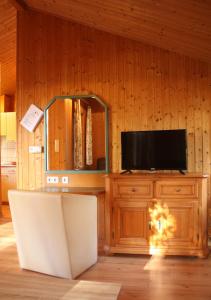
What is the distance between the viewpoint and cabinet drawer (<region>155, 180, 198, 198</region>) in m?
3.31

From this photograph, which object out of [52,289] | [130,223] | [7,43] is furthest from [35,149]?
[52,289]

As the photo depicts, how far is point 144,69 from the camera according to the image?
13.1ft

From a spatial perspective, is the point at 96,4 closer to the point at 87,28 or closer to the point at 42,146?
the point at 87,28

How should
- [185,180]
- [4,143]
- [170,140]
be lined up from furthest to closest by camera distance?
[4,143], [170,140], [185,180]

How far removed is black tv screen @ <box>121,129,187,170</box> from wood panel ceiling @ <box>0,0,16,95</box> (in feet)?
8.06

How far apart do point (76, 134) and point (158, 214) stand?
1532 mm

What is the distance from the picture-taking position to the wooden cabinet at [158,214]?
10.8ft

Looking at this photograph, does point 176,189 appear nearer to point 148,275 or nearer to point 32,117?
point 148,275

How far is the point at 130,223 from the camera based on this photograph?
3430 mm

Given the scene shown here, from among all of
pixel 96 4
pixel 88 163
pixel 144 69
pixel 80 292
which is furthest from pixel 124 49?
pixel 80 292

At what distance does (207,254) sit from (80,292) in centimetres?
216

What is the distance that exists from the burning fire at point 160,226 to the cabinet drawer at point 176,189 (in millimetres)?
136

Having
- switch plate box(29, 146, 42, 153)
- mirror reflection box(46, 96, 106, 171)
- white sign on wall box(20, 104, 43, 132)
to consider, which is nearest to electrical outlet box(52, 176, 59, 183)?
mirror reflection box(46, 96, 106, 171)

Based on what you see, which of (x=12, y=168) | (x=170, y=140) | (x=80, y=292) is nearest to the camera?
(x=80, y=292)
